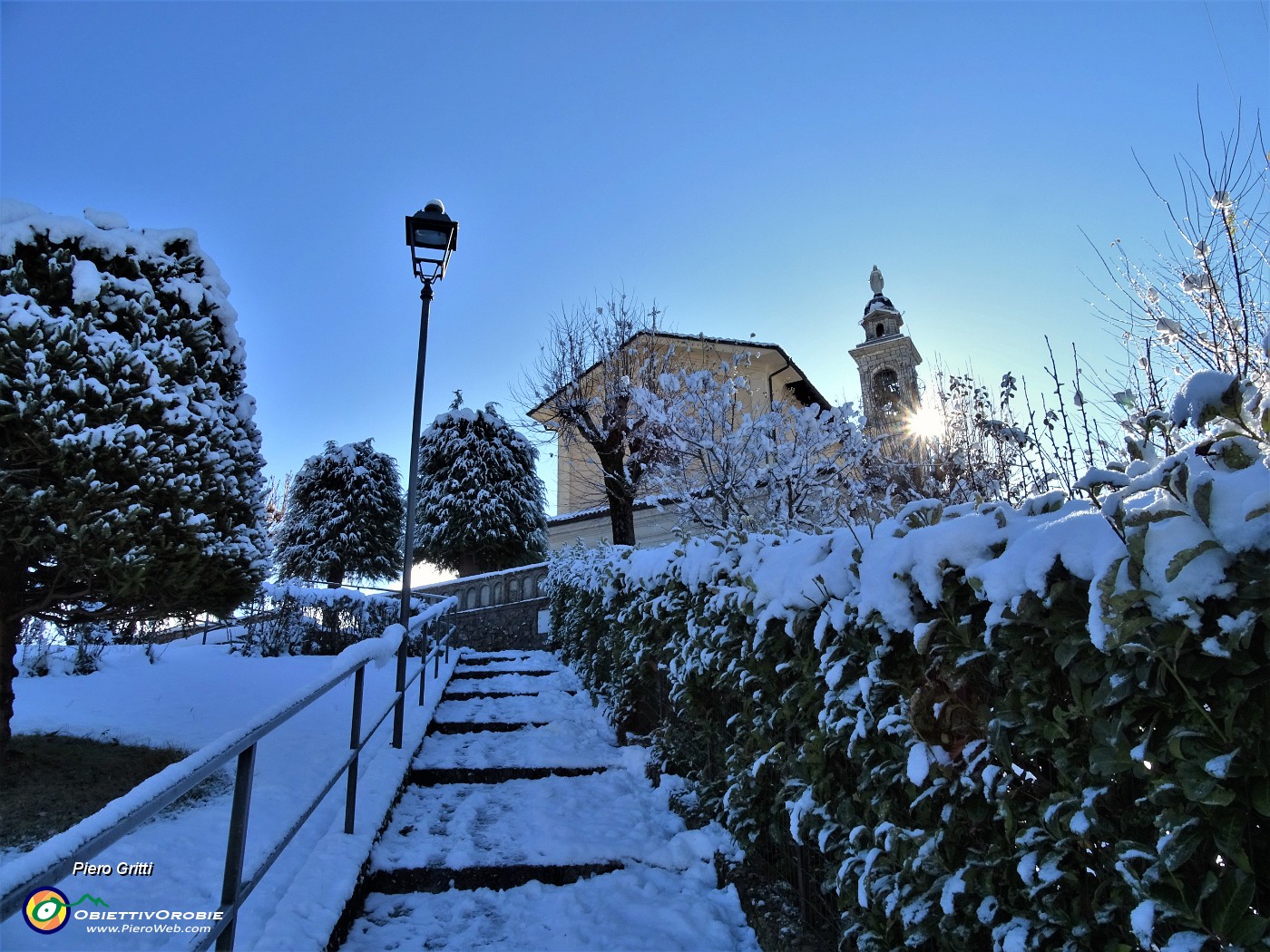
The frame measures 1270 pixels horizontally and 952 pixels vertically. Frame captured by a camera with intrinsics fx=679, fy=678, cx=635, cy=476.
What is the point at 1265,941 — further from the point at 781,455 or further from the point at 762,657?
the point at 781,455

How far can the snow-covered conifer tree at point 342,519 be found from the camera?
2102 centimetres

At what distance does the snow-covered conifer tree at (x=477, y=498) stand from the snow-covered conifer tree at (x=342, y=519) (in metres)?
2.14

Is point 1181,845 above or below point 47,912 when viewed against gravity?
above

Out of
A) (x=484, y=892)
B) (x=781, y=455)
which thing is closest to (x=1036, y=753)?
(x=484, y=892)

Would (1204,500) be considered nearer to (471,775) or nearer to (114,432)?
(471,775)

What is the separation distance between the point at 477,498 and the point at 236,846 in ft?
59.5

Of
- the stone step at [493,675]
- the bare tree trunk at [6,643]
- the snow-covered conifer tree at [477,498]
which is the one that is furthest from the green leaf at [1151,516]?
the snow-covered conifer tree at [477,498]

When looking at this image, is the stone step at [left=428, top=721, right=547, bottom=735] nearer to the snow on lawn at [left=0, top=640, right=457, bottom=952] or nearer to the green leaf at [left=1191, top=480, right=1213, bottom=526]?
the snow on lawn at [left=0, top=640, right=457, bottom=952]

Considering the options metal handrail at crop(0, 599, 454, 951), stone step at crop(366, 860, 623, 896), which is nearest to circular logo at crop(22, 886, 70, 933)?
metal handrail at crop(0, 599, 454, 951)

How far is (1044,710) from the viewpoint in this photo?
4.85 ft

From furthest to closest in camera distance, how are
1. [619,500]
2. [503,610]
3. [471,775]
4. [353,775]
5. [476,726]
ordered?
1. [503,610]
2. [619,500]
3. [476,726]
4. [471,775]
5. [353,775]

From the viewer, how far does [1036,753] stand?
59.8 inches

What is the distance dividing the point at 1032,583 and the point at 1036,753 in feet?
1.37

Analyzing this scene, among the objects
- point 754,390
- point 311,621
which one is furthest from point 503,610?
point 754,390
